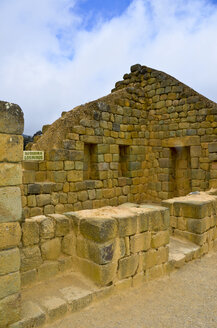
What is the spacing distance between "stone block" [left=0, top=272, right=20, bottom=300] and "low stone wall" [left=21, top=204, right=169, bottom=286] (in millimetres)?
526

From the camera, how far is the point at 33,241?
128 inches

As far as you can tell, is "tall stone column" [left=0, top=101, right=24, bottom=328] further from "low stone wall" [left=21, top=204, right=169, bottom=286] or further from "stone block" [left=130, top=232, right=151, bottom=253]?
"stone block" [left=130, top=232, right=151, bottom=253]

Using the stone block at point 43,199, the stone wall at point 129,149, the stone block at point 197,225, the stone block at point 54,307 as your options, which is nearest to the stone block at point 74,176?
the stone wall at point 129,149

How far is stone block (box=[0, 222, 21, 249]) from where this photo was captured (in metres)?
2.56

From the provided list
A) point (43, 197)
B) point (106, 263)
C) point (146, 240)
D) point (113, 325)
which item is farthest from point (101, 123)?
point (113, 325)

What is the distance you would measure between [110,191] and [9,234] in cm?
617

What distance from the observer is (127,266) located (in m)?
3.68

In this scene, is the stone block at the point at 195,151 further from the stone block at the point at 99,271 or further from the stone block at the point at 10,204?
the stone block at the point at 10,204

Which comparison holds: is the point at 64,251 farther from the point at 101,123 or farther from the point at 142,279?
the point at 101,123

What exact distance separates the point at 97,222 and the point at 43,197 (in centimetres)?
394

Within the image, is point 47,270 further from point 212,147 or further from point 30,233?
point 212,147

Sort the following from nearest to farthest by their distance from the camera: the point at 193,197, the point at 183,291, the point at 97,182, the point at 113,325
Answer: the point at 113,325 → the point at 183,291 → the point at 193,197 → the point at 97,182

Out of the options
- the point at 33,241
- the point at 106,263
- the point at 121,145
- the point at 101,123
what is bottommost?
the point at 106,263

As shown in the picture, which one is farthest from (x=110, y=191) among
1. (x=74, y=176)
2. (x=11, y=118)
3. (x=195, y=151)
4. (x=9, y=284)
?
(x=11, y=118)
